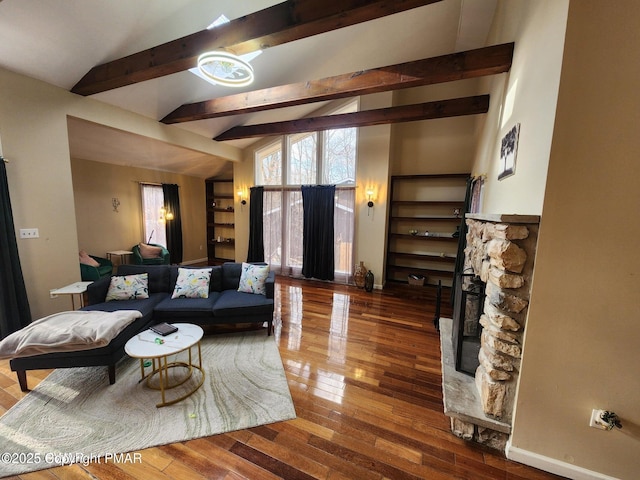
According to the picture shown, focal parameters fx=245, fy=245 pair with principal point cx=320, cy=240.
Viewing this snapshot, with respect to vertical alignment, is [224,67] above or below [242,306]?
above

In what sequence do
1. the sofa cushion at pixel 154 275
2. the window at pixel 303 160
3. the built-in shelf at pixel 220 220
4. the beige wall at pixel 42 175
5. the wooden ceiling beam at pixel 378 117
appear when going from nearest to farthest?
the beige wall at pixel 42 175 → the sofa cushion at pixel 154 275 → the wooden ceiling beam at pixel 378 117 → the window at pixel 303 160 → the built-in shelf at pixel 220 220

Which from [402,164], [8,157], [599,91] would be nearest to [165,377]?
[8,157]

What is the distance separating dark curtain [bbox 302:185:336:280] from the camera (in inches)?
201

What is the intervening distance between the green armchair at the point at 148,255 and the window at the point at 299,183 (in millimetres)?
2291

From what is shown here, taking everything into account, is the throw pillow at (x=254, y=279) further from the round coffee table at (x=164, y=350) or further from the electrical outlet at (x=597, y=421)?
the electrical outlet at (x=597, y=421)

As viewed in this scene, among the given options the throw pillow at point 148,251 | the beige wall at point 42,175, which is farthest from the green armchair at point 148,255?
the beige wall at point 42,175

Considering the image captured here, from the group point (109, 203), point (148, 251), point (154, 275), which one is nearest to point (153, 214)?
point (109, 203)

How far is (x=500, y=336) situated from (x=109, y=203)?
22.4ft

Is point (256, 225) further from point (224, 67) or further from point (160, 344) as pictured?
point (160, 344)

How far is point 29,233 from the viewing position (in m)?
2.79

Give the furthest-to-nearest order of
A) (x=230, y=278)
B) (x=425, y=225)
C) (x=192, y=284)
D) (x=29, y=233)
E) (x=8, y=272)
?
(x=425, y=225) < (x=230, y=278) < (x=192, y=284) < (x=29, y=233) < (x=8, y=272)

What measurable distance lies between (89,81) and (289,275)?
439 cm

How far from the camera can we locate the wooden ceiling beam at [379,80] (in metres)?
2.29

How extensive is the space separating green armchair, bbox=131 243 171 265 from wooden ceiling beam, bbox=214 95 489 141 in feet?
9.75
